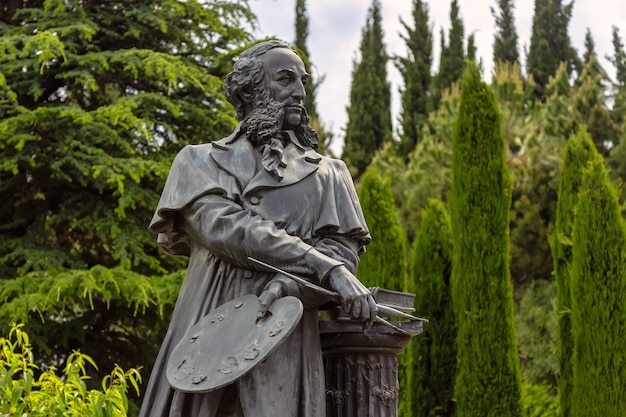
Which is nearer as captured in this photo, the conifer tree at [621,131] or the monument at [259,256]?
→ the monument at [259,256]

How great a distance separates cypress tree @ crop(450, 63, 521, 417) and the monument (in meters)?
8.30

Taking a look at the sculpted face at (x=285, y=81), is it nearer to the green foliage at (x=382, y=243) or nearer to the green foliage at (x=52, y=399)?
the green foliage at (x=52, y=399)

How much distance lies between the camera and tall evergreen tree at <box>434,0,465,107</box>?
26500mm

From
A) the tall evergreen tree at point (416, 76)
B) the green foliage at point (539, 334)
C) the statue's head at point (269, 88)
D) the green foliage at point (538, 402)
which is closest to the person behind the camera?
the statue's head at point (269, 88)

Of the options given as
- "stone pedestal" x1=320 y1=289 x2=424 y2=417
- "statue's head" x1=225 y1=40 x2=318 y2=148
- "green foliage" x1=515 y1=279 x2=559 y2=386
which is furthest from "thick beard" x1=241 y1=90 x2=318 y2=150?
"green foliage" x1=515 y1=279 x2=559 y2=386

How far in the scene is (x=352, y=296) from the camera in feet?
11.3

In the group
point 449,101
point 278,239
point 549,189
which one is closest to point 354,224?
point 278,239

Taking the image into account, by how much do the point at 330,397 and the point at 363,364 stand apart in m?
0.19

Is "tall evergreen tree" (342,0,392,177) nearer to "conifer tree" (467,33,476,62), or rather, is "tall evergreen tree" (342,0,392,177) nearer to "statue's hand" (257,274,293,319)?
"conifer tree" (467,33,476,62)

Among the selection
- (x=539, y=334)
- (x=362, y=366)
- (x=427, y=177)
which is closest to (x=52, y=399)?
(x=362, y=366)

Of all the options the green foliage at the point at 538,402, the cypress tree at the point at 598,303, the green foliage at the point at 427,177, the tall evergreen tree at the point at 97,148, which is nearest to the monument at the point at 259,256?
the tall evergreen tree at the point at 97,148

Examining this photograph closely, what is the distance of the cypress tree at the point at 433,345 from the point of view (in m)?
12.7

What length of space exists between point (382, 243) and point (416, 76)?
623 inches

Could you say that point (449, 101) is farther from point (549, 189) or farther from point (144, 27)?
point (144, 27)
